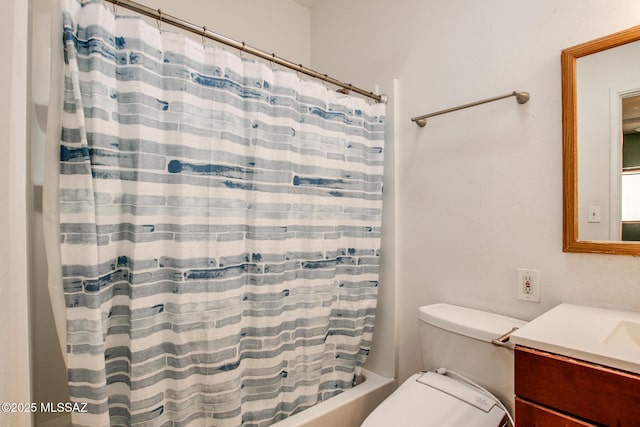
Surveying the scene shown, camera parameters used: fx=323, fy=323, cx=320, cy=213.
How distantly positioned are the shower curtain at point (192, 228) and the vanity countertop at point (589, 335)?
846 millimetres

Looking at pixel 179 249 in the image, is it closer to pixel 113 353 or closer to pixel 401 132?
pixel 113 353

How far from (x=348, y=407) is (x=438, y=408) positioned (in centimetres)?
50

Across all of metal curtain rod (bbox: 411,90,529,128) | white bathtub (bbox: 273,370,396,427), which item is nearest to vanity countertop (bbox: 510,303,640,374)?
metal curtain rod (bbox: 411,90,529,128)

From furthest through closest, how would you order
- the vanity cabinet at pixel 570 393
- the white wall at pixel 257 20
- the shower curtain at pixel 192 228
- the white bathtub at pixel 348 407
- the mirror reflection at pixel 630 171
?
the white wall at pixel 257 20, the white bathtub at pixel 348 407, the mirror reflection at pixel 630 171, the shower curtain at pixel 192 228, the vanity cabinet at pixel 570 393

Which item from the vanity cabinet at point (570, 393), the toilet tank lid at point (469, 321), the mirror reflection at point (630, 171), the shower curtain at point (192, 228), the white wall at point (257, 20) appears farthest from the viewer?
the white wall at point (257, 20)

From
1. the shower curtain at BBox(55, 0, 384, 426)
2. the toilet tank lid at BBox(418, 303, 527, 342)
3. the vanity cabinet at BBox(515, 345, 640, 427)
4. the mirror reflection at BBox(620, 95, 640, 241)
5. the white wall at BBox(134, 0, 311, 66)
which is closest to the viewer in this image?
the vanity cabinet at BBox(515, 345, 640, 427)

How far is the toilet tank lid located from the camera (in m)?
1.16

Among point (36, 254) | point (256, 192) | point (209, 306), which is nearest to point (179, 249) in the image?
point (209, 306)

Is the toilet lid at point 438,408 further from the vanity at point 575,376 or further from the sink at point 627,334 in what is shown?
the sink at point 627,334

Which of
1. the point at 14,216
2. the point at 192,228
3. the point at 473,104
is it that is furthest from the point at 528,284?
the point at 14,216

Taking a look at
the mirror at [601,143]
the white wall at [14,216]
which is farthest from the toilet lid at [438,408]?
the white wall at [14,216]

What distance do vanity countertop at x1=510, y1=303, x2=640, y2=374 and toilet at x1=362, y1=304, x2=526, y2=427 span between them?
0.74 ft

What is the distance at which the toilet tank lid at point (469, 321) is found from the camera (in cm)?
116

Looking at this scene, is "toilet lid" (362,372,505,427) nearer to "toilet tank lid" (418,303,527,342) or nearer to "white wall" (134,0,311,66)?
"toilet tank lid" (418,303,527,342)
